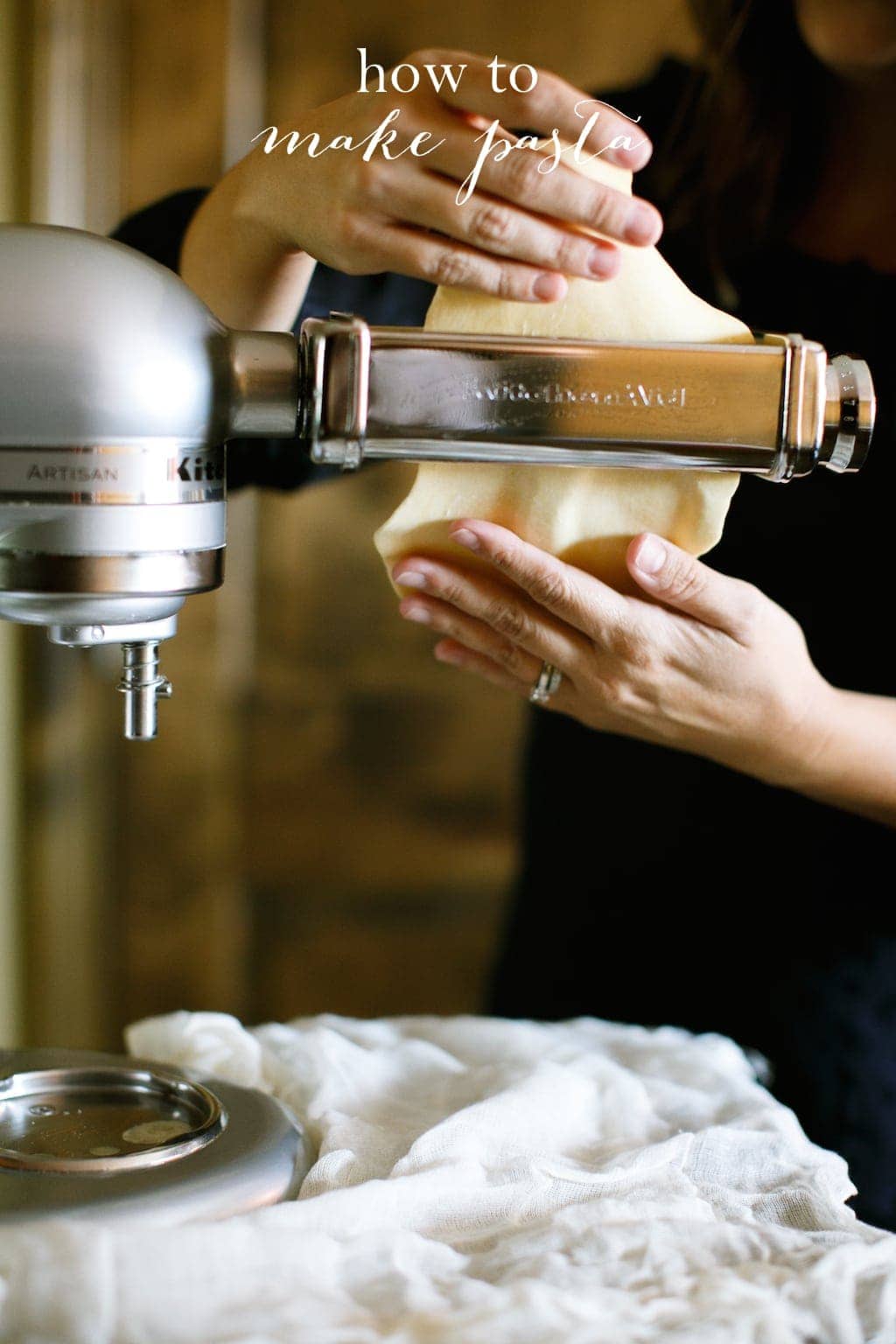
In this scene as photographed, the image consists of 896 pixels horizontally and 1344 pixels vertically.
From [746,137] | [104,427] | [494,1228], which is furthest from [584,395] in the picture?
[746,137]

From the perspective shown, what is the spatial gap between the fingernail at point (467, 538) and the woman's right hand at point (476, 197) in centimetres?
9

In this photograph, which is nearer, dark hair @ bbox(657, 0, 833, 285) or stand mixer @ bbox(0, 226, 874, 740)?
stand mixer @ bbox(0, 226, 874, 740)

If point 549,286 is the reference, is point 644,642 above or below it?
below

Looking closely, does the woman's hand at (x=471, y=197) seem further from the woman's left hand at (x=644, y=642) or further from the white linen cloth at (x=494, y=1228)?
the white linen cloth at (x=494, y=1228)

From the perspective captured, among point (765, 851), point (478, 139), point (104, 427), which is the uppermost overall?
point (478, 139)

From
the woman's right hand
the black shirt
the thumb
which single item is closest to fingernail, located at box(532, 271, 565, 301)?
the woman's right hand

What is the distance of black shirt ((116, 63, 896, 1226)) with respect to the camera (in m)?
0.82

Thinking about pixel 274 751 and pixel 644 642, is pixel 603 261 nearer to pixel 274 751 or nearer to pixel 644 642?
pixel 644 642

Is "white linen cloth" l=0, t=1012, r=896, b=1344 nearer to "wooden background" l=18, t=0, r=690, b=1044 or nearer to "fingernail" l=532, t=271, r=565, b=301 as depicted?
"fingernail" l=532, t=271, r=565, b=301

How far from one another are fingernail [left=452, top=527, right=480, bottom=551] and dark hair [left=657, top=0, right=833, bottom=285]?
436 mm

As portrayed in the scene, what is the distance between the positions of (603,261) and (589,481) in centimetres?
9

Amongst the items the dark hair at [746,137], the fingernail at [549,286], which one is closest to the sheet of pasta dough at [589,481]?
the fingernail at [549,286]

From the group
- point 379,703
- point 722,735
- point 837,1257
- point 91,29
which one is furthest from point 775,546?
point 91,29

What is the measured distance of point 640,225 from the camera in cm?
49
